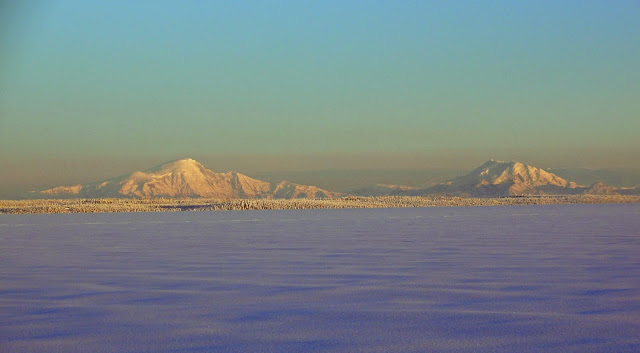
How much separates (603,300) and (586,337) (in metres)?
2.56

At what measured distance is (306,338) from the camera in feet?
26.5

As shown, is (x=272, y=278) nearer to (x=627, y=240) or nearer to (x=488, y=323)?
(x=488, y=323)

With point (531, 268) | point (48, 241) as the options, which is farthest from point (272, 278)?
point (48, 241)

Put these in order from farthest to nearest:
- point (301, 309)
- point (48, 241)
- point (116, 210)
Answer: point (116, 210) → point (48, 241) → point (301, 309)

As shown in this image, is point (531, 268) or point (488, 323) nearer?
point (488, 323)

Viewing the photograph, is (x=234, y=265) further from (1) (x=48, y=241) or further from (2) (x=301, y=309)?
(1) (x=48, y=241)

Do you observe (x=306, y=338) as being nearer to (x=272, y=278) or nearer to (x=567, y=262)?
(x=272, y=278)

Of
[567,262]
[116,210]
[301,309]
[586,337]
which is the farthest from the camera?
[116,210]

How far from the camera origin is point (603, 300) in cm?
1029

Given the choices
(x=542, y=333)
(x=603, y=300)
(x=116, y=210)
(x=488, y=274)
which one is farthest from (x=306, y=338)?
(x=116, y=210)

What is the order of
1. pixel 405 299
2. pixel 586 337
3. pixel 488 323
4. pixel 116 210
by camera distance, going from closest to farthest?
pixel 586 337 → pixel 488 323 → pixel 405 299 → pixel 116 210

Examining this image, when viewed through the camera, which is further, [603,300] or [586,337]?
[603,300]

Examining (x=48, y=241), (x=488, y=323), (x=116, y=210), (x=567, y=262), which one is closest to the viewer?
(x=488, y=323)

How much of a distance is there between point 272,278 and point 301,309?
11.5 ft
